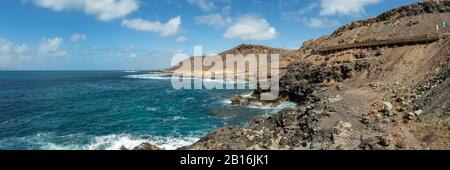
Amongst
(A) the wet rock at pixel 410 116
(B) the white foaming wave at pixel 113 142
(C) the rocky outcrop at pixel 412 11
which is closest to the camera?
(A) the wet rock at pixel 410 116

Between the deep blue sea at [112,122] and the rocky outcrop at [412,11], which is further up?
the rocky outcrop at [412,11]

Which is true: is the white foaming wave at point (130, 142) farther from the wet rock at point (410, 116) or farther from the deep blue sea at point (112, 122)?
the wet rock at point (410, 116)

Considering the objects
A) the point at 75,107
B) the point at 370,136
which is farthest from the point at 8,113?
the point at 370,136

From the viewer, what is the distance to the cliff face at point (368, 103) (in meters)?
23.0

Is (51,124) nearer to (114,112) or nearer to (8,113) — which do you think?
(114,112)

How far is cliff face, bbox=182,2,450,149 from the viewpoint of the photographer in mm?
23047

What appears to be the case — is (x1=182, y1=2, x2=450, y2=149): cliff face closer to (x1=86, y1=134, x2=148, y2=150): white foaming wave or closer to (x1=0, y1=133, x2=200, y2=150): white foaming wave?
(x1=0, y1=133, x2=200, y2=150): white foaming wave

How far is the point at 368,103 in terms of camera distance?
33500mm

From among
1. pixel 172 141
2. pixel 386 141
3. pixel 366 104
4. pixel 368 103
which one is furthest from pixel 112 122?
pixel 386 141

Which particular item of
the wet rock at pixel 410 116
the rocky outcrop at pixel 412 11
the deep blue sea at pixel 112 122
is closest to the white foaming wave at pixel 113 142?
the deep blue sea at pixel 112 122

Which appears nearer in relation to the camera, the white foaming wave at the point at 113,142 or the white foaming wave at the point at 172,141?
the white foaming wave at the point at 172,141

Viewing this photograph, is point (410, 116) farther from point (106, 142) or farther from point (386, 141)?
point (106, 142)

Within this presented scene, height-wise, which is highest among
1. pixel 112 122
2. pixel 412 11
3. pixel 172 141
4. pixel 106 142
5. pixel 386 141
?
pixel 412 11
